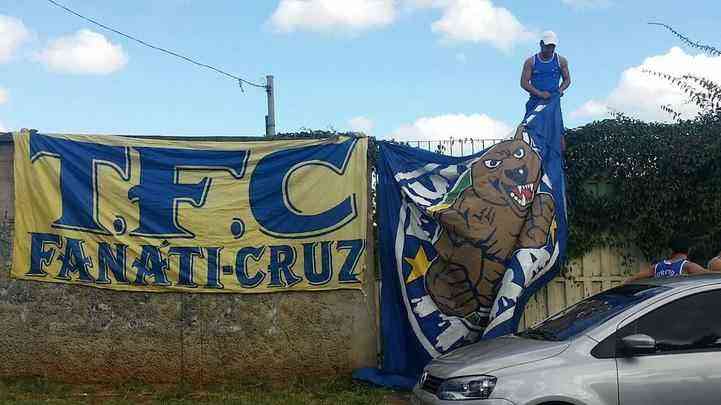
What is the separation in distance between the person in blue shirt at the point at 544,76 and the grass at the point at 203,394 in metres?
3.67

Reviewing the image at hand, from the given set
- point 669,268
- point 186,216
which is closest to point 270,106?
point 186,216

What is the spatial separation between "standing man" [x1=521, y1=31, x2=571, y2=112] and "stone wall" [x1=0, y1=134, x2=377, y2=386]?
3366 millimetres

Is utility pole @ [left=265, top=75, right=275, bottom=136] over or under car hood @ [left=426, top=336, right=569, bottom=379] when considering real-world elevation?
over

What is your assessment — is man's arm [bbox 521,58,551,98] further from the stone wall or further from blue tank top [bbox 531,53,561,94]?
the stone wall

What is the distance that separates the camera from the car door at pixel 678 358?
513 centimetres

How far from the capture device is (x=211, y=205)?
883 cm

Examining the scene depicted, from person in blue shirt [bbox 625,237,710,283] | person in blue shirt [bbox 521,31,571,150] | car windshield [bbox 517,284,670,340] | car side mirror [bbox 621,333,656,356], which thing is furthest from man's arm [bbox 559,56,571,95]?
car side mirror [bbox 621,333,656,356]

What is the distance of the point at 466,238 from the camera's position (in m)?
8.45

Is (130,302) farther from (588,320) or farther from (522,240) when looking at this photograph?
(588,320)

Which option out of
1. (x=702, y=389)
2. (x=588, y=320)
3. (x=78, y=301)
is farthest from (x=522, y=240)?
(x=78, y=301)

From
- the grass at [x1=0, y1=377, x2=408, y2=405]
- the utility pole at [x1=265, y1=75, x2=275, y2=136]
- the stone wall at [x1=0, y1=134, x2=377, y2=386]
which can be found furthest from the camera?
the utility pole at [x1=265, y1=75, x2=275, y2=136]

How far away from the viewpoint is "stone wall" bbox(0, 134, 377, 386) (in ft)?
28.5

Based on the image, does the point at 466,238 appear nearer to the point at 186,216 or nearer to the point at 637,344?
A: the point at 186,216

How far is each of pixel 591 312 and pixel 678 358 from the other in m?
0.78
